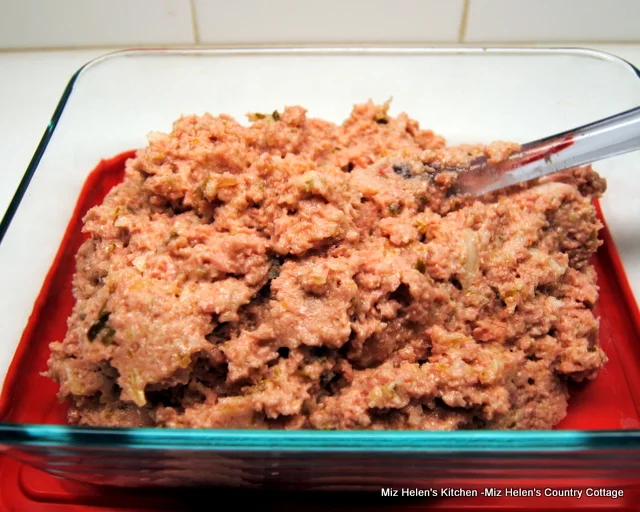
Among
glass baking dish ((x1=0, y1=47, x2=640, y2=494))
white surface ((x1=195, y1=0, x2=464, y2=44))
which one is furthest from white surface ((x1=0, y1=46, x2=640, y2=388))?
white surface ((x1=195, y1=0, x2=464, y2=44))

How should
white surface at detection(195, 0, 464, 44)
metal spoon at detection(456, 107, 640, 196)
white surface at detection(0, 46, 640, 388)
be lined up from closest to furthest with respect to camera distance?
metal spoon at detection(456, 107, 640, 196)
white surface at detection(0, 46, 640, 388)
white surface at detection(195, 0, 464, 44)

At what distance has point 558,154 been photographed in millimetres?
1268

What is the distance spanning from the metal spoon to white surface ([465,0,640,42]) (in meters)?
1.07

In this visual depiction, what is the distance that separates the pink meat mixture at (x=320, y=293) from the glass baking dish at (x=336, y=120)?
110 millimetres

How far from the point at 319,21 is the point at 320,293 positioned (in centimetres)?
143

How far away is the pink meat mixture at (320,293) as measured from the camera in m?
1.03

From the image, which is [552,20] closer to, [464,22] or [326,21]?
[464,22]

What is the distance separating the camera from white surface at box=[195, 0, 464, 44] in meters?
2.09

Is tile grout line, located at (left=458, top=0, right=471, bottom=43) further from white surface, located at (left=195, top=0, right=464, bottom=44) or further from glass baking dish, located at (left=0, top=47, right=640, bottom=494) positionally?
glass baking dish, located at (left=0, top=47, right=640, bottom=494)

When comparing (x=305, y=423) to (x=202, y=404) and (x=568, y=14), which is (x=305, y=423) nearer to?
(x=202, y=404)

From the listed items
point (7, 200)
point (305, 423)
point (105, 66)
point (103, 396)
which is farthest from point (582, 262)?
point (7, 200)

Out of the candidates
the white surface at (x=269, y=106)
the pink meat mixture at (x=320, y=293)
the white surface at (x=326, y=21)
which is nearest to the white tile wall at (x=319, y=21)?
the white surface at (x=326, y=21)

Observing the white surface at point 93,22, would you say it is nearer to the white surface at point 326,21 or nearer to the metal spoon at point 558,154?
the white surface at point 326,21

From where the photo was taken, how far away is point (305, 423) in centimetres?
104
